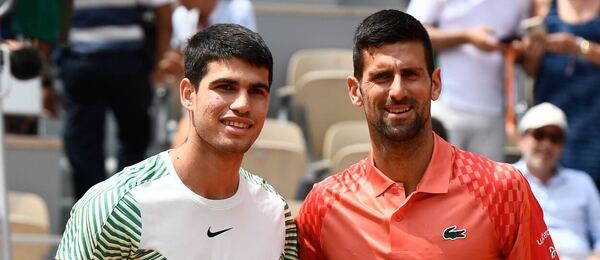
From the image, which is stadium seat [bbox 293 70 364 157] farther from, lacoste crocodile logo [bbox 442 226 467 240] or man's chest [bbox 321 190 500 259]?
lacoste crocodile logo [bbox 442 226 467 240]

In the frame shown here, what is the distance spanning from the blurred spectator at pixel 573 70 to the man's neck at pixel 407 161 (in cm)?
327

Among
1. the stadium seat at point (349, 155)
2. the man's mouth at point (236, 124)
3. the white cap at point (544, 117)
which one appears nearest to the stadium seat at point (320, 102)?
the stadium seat at point (349, 155)

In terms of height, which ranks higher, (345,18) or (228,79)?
(228,79)

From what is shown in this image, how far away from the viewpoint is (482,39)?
7.27 meters

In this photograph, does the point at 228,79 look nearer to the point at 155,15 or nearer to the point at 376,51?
the point at 376,51

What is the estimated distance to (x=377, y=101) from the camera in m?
4.09

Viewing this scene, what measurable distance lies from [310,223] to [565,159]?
3648 millimetres

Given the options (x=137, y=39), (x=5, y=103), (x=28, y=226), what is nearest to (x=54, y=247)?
(x=28, y=226)

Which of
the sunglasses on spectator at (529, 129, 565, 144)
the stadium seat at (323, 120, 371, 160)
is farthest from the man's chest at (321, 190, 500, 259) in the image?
the stadium seat at (323, 120, 371, 160)

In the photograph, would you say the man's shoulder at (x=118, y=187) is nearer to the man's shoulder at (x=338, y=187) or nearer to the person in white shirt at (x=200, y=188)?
the person in white shirt at (x=200, y=188)

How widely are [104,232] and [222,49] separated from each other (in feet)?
2.08

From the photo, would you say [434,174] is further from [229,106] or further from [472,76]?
[472,76]

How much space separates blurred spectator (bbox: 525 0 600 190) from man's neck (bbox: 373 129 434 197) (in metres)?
3.27

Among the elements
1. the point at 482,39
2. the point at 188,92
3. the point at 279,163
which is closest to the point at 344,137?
the point at 279,163
